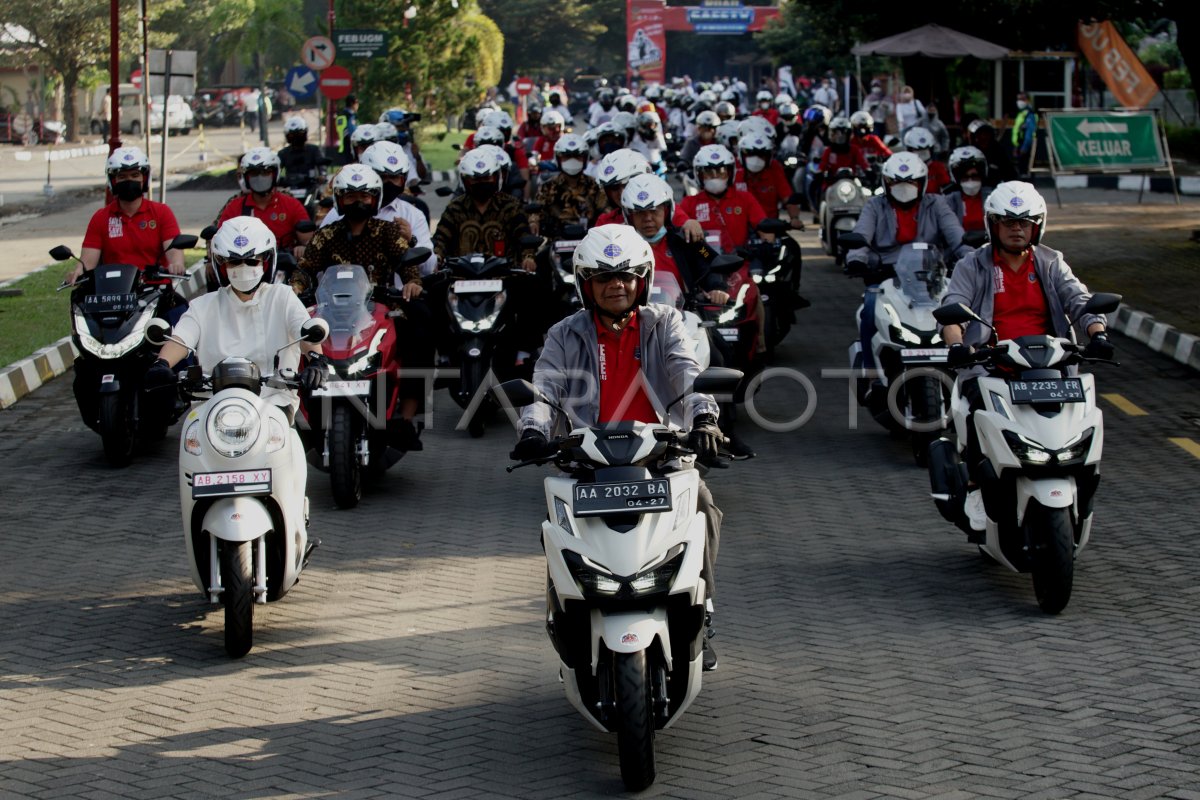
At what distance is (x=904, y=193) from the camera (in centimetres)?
1363

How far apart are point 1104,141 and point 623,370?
22.6 m

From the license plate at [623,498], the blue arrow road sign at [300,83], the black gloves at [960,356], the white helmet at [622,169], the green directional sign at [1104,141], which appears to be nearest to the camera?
the license plate at [623,498]

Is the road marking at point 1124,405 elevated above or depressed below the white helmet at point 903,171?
below

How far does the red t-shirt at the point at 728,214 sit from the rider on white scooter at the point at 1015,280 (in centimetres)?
568

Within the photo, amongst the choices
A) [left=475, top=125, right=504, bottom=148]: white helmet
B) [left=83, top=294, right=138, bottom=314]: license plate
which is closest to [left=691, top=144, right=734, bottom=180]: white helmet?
[left=83, top=294, right=138, bottom=314]: license plate

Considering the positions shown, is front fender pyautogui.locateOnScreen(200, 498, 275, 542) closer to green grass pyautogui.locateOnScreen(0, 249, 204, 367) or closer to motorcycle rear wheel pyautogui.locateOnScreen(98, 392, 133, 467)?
motorcycle rear wheel pyautogui.locateOnScreen(98, 392, 133, 467)

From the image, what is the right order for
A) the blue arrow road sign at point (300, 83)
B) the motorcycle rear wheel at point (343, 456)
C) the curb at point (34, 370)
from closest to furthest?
the motorcycle rear wheel at point (343, 456) → the curb at point (34, 370) → the blue arrow road sign at point (300, 83)

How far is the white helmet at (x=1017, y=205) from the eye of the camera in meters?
8.96

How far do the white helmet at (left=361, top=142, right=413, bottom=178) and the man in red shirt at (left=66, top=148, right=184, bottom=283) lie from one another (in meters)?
1.82

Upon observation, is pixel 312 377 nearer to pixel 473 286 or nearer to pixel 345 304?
pixel 345 304

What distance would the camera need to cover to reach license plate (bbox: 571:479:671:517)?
5996 mm

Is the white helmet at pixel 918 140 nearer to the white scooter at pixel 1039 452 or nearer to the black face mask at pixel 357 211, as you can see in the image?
the black face mask at pixel 357 211

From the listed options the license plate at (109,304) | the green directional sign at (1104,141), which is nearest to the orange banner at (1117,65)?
the green directional sign at (1104,141)

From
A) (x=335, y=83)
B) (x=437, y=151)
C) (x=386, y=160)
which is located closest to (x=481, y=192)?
(x=386, y=160)
